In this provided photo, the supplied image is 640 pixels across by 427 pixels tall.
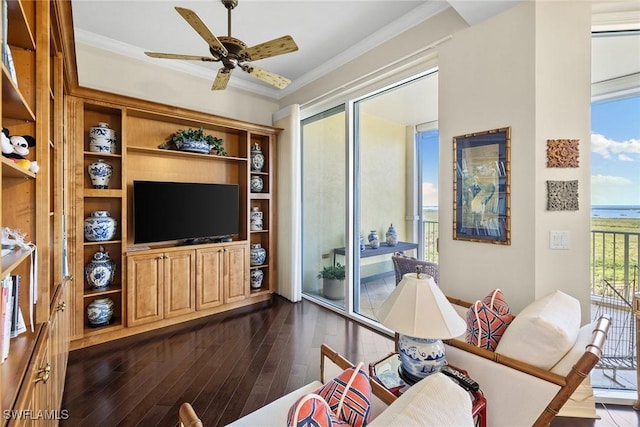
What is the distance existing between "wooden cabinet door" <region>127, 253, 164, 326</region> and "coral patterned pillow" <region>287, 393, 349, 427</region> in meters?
2.84

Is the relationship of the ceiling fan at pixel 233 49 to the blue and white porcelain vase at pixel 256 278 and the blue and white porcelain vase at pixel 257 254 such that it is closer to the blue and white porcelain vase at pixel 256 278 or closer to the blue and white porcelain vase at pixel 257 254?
the blue and white porcelain vase at pixel 257 254

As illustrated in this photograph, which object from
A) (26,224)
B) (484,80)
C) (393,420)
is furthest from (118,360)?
(484,80)

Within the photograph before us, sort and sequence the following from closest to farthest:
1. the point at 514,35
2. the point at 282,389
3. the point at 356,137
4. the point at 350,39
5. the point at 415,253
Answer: the point at 514,35 < the point at 282,389 < the point at 350,39 < the point at 356,137 < the point at 415,253

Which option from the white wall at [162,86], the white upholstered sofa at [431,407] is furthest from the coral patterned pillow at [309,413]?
the white wall at [162,86]

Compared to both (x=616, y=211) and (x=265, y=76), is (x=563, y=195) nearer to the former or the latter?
(x=616, y=211)

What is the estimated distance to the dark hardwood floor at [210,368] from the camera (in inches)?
76.0

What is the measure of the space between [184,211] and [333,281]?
6.64 ft

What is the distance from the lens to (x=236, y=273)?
3.79 meters

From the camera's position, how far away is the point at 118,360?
2.56m

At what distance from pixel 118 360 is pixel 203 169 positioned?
2.22 meters

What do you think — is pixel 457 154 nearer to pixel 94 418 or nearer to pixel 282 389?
pixel 282 389

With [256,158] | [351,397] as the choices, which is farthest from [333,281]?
[351,397]

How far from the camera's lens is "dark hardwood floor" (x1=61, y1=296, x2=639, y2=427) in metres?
1.93

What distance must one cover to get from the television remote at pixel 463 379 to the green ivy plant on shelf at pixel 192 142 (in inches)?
128
